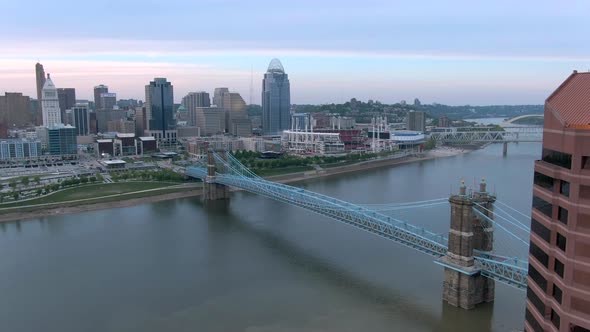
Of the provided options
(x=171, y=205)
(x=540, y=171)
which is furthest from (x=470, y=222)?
(x=171, y=205)

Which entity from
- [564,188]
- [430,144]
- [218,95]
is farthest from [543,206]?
[218,95]

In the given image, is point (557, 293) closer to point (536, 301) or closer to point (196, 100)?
point (536, 301)

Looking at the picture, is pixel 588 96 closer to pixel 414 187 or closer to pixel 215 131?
pixel 414 187

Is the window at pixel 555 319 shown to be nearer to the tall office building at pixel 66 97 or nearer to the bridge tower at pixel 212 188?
the bridge tower at pixel 212 188

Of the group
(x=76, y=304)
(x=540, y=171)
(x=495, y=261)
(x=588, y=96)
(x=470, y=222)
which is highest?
(x=588, y=96)

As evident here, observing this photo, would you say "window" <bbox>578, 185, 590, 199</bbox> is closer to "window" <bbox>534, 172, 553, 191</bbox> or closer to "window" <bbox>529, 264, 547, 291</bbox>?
"window" <bbox>534, 172, 553, 191</bbox>

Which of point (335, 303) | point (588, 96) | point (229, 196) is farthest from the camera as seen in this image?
point (229, 196)

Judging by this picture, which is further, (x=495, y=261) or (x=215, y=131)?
(x=215, y=131)

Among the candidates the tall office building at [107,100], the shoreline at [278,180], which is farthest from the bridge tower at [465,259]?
the tall office building at [107,100]

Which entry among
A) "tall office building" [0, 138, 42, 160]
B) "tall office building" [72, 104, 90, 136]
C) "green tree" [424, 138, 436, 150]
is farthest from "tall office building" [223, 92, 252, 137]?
"tall office building" [0, 138, 42, 160]
